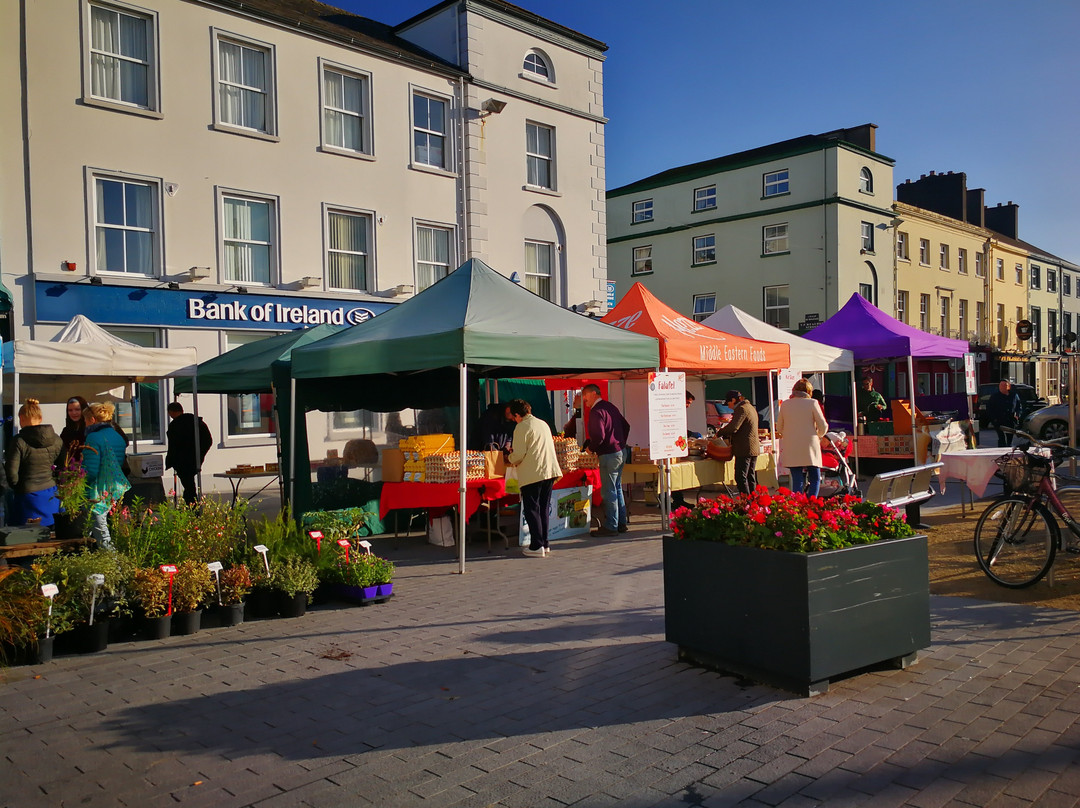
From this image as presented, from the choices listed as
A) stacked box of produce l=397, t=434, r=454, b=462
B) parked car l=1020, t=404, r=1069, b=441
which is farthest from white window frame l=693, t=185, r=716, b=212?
stacked box of produce l=397, t=434, r=454, b=462

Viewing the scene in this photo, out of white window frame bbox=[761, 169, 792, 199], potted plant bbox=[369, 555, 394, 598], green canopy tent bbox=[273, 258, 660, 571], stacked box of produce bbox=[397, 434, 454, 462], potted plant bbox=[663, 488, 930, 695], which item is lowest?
potted plant bbox=[369, 555, 394, 598]

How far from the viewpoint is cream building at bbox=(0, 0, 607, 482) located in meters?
15.6

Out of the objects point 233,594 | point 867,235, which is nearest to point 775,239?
point 867,235

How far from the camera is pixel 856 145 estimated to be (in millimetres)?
35156

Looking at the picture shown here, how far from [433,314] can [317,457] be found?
3333mm

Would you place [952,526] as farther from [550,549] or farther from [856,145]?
[856,145]

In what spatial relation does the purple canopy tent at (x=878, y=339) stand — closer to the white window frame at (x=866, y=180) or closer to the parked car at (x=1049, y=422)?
the parked car at (x=1049, y=422)

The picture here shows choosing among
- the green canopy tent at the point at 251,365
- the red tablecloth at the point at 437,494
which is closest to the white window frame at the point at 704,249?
the green canopy tent at the point at 251,365

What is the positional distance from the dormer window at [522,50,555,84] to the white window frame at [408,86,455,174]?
111 inches

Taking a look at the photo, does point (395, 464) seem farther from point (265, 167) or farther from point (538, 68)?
point (538, 68)

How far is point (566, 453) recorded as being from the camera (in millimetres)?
10766

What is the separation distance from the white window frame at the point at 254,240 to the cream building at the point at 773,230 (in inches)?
872

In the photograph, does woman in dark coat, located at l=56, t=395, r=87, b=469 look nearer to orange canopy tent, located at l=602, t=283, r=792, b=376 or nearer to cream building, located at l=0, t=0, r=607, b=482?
cream building, located at l=0, t=0, r=607, b=482

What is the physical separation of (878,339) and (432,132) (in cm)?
1192
